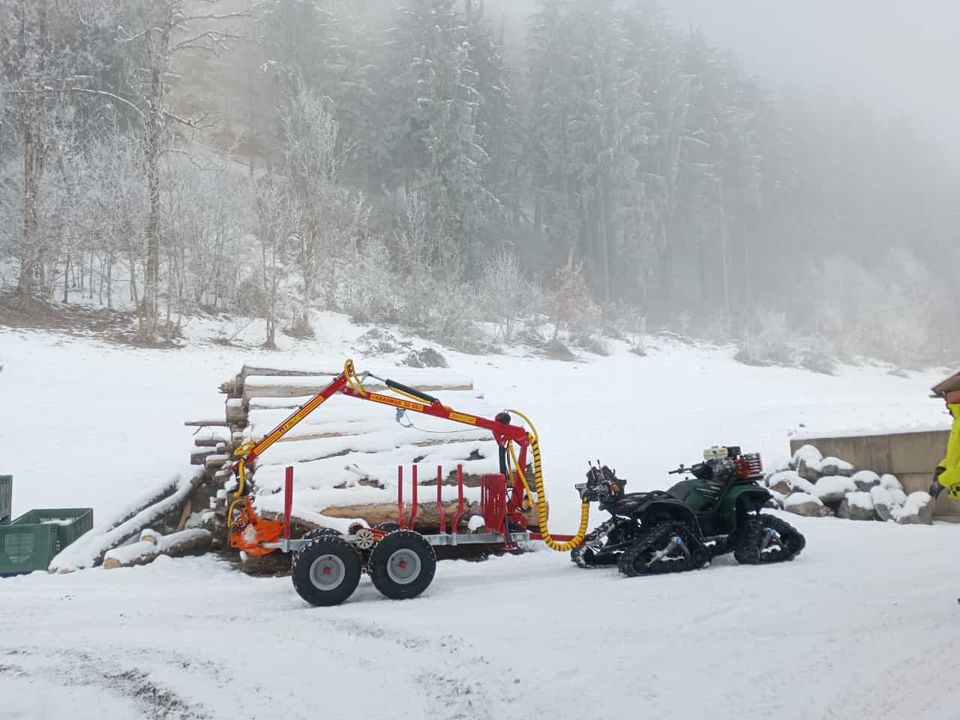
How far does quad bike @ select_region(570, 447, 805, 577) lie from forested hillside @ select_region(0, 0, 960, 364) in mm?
15916

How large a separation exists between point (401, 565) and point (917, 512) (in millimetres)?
7768

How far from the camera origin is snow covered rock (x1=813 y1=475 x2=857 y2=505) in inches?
412

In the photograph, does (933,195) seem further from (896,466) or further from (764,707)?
(764,707)

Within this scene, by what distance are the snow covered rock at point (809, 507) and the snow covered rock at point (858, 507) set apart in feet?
0.81

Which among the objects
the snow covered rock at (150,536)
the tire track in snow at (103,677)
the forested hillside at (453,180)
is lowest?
the tire track in snow at (103,677)

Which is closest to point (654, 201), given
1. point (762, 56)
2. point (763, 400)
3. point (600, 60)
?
point (600, 60)

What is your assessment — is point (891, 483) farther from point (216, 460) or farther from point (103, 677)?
point (103, 677)

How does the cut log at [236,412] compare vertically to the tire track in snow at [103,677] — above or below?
above

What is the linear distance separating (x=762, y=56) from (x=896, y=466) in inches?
3460

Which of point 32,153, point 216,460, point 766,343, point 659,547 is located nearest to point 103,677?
point 659,547

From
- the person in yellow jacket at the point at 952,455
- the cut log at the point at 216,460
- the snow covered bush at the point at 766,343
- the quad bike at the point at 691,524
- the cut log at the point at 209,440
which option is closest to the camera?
the person in yellow jacket at the point at 952,455

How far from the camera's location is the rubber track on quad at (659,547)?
263 inches

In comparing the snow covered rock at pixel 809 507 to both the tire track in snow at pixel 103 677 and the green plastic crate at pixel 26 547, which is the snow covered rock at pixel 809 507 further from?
the green plastic crate at pixel 26 547


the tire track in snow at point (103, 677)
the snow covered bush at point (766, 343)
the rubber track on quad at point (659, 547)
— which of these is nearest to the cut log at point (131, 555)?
the tire track in snow at point (103, 677)
